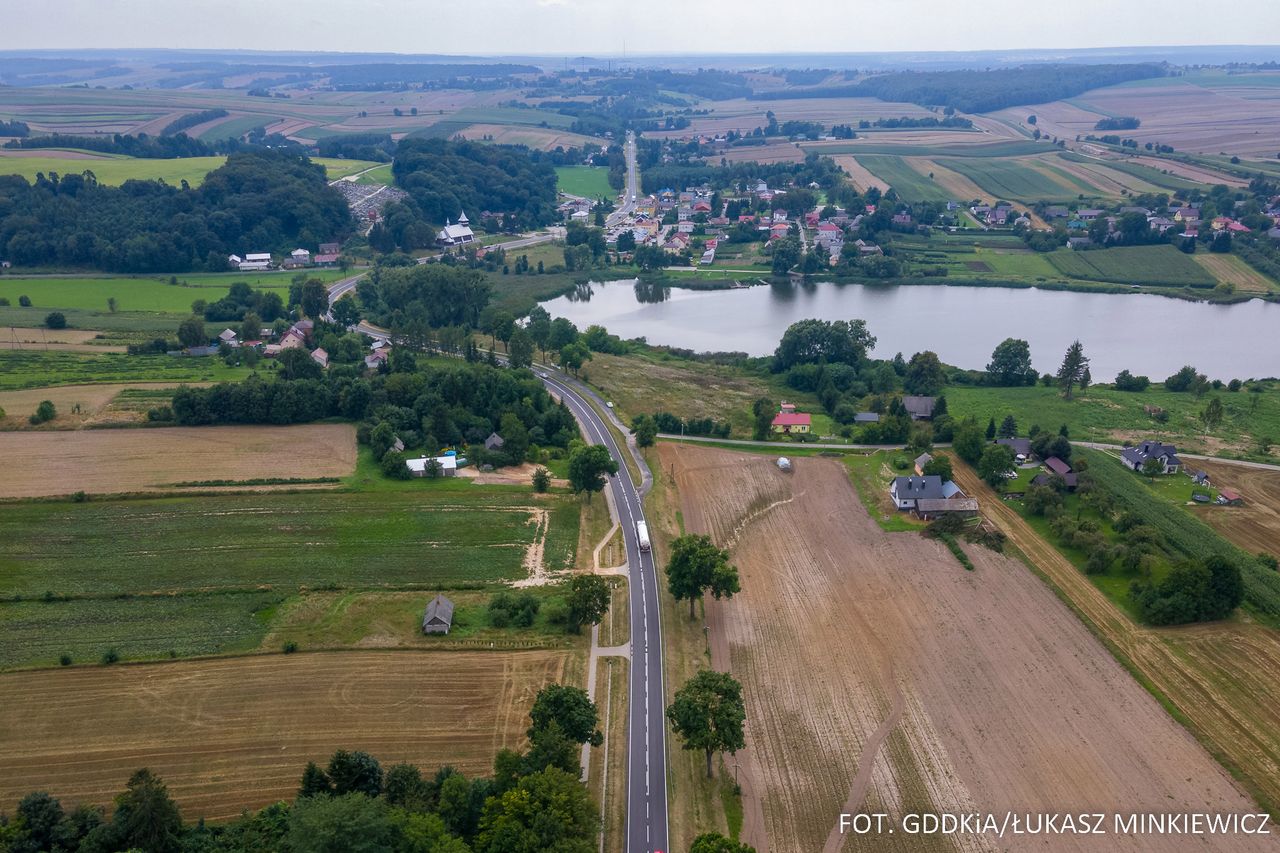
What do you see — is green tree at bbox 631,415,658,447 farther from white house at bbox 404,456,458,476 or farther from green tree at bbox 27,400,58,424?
green tree at bbox 27,400,58,424

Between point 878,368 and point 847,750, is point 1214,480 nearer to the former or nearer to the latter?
point 878,368

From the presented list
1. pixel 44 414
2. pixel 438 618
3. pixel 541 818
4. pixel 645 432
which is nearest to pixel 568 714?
pixel 541 818

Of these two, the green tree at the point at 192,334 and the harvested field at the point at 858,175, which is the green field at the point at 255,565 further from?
the harvested field at the point at 858,175

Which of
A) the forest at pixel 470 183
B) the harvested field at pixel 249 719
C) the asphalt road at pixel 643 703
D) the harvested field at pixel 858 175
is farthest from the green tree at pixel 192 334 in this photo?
the harvested field at pixel 858 175

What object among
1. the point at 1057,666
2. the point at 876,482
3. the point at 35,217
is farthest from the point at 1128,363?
the point at 35,217

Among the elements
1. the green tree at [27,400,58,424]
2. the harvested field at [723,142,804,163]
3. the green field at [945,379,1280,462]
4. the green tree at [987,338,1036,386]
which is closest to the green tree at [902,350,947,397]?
the green field at [945,379,1280,462]

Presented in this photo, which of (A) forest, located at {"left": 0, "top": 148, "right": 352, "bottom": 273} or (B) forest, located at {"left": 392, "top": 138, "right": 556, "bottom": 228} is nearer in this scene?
(A) forest, located at {"left": 0, "top": 148, "right": 352, "bottom": 273}

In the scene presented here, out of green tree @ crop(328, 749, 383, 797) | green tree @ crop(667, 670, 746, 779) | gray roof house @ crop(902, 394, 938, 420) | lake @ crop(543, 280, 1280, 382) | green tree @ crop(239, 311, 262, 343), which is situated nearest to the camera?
green tree @ crop(328, 749, 383, 797)
